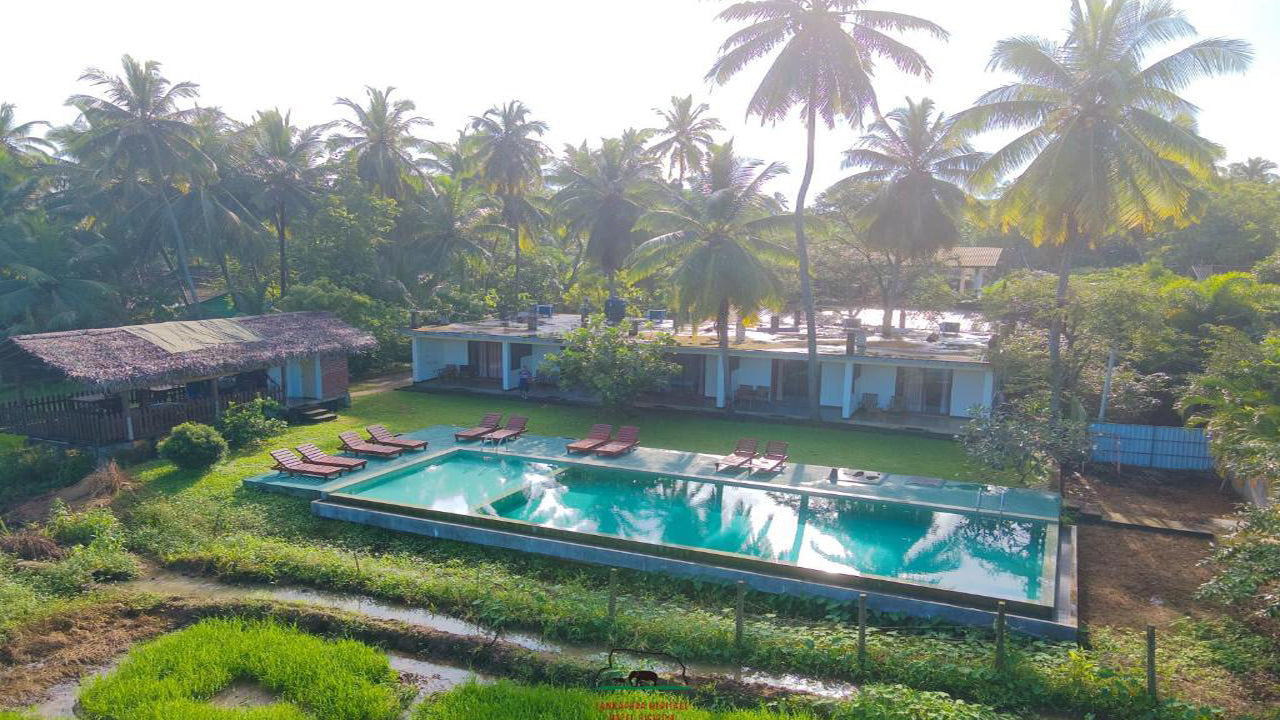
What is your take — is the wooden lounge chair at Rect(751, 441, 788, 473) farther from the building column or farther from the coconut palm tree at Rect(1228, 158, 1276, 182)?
the coconut palm tree at Rect(1228, 158, 1276, 182)

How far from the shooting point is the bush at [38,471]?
61.7 feet

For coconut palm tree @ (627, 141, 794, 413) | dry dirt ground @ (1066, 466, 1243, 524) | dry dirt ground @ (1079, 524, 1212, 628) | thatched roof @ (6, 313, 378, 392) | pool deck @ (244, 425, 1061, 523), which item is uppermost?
coconut palm tree @ (627, 141, 794, 413)

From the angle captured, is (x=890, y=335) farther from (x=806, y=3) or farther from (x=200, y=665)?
(x=200, y=665)

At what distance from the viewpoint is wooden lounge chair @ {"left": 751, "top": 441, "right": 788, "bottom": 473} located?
18814mm

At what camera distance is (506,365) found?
28.5 meters

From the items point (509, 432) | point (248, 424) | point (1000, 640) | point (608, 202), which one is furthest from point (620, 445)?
point (608, 202)

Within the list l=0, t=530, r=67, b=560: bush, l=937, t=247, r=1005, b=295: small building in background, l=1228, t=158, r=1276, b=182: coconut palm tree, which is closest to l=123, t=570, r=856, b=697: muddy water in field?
l=0, t=530, r=67, b=560: bush

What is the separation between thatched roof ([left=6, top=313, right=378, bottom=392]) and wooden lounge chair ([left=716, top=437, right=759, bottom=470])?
46.2ft

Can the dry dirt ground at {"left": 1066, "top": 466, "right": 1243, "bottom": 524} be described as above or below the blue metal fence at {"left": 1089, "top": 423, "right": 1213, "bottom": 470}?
below

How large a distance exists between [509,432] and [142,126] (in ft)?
73.3

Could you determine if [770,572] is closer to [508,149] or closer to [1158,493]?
[1158,493]

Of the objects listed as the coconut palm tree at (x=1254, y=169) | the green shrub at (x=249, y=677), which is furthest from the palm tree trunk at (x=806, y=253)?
the coconut palm tree at (x=1254, y=169)

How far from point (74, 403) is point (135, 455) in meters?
2.94

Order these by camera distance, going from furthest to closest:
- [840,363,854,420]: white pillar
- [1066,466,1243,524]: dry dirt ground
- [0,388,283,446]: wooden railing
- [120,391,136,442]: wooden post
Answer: [840,363,854,420]: white pillar → [120,391,136,442]: wooden post → [0,388,283,446]: wooden railing → [1066,466,1243,524]: dry dirt ground
